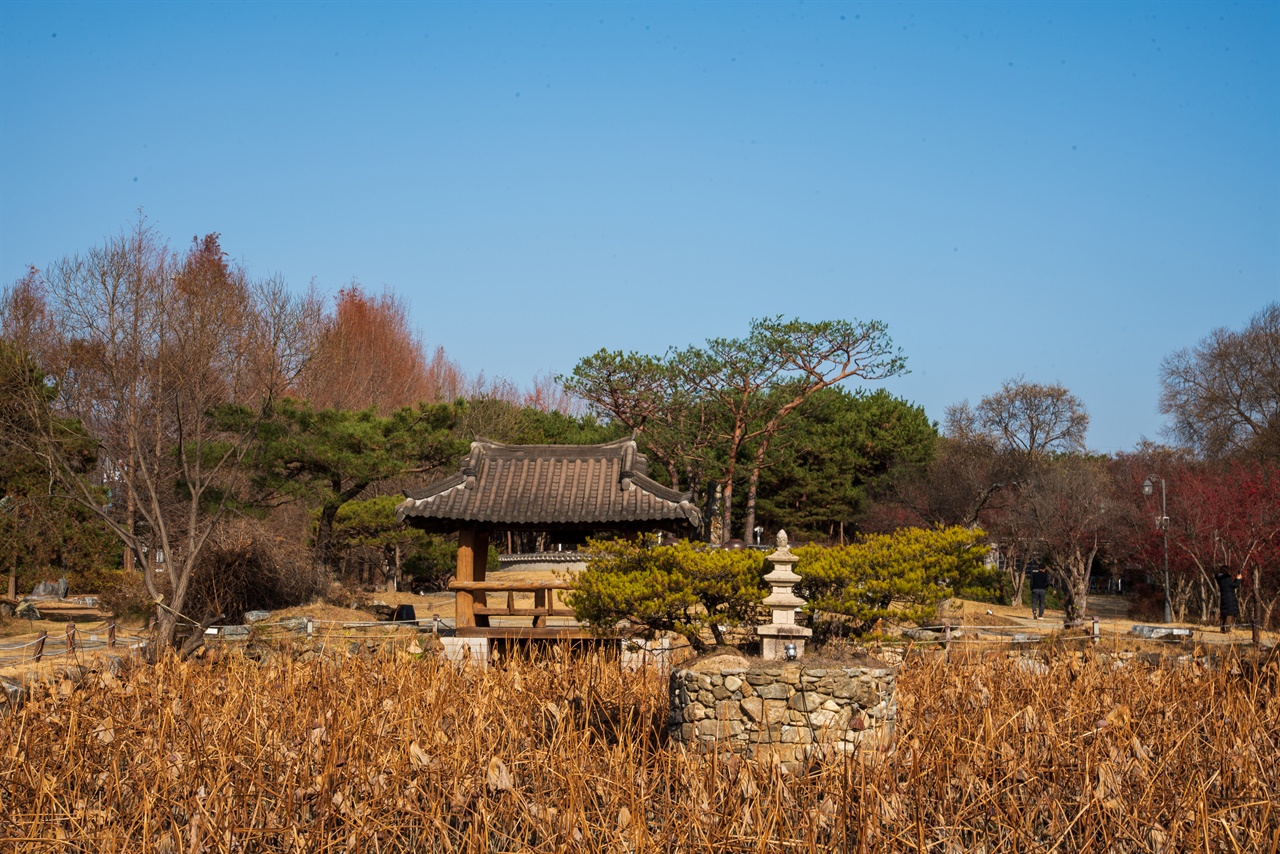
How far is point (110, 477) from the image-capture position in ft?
81.3

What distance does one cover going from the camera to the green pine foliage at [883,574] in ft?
35.3

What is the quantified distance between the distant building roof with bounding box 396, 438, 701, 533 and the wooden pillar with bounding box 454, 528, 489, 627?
249 millimetres

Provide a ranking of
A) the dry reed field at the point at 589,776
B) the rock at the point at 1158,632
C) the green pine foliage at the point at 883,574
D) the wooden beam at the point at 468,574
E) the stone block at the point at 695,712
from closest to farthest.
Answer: the dry reed field at the point at 589,776
the stone block at the point at 695,712
the green pine foliage at the point at 883,574
the wooden beam at the point at 468,574
the rock at the point at 1158,632

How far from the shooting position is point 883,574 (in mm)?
10844

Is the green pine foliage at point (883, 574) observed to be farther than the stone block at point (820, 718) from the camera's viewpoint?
Yes

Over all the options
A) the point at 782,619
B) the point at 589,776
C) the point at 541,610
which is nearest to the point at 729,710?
the point at 782,619

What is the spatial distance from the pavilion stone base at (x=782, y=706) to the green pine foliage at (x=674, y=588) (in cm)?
359

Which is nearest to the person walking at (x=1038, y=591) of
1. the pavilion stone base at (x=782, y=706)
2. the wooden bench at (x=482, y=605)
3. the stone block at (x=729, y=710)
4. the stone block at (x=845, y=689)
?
the wooden bench at (x=482, y=605)

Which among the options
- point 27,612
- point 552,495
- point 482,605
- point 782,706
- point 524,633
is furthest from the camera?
point 27,612

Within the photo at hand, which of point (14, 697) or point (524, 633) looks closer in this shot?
point (14, 697)

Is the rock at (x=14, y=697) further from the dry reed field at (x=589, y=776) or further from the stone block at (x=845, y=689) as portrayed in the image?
the stone block at (x=845, y=689)

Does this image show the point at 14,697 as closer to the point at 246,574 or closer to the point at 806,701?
the point at 806,701

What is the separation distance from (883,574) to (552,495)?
492cm

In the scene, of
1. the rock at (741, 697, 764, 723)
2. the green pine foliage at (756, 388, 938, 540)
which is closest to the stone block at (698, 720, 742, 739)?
the rock at (741, 697, 764, 723)
